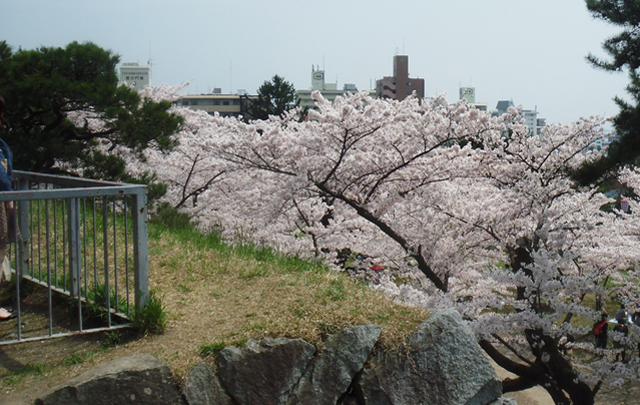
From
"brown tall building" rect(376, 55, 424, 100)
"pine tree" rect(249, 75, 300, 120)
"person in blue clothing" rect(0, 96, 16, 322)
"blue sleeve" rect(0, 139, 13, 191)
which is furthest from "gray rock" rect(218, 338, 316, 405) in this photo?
"brown tall building" rect(376, 55, 424, 100)

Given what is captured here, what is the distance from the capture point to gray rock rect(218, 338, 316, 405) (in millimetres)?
3502

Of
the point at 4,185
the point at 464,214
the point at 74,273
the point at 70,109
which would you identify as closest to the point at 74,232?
the point at 74,273

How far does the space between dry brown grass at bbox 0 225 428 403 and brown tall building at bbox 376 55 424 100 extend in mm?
66134

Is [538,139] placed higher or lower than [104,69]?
lower

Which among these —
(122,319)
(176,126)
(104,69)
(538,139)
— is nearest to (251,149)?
(176,126)

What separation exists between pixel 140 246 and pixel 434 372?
2260mm

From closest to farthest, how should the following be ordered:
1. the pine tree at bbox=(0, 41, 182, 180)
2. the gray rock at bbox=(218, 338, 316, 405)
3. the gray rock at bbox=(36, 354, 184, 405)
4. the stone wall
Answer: the gray rock at bbox=(36, 354, 184, 405)
the stone wall
the gray rock at bbox=(218, 338, 316, 405)
the pine tree at bbox=(0, 41, 182, 180)

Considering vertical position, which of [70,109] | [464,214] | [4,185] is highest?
[70,109]

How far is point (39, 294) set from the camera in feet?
15.7

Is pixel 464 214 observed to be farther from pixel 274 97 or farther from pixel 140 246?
pixel 274 97

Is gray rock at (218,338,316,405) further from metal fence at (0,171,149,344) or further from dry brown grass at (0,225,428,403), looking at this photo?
metal fence at (0,171,149,344)

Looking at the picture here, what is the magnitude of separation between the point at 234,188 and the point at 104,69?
20.1ft

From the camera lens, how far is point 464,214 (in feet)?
31.8

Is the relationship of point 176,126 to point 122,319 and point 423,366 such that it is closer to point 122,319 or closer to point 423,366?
point 122,319
